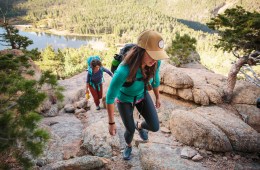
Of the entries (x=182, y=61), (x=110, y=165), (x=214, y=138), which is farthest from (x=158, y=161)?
(x=182, y=61)

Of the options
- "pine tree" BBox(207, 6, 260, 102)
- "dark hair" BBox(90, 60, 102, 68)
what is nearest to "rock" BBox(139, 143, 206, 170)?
"dark hair" BBox(90, 60, 102, 68)

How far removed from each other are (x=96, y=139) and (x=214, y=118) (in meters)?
3.55

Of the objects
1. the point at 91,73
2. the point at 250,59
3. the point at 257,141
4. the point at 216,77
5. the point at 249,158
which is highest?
the point at 250,59

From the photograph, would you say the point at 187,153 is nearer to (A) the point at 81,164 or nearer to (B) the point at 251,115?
(A) the point at 81,164

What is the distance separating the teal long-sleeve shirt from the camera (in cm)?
303

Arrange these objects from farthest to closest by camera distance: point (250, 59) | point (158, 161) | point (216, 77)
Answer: point (216, 77) → point (250, 59) → point (158, 161)

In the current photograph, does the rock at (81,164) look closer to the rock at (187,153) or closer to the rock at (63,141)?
the rock at (63,141)

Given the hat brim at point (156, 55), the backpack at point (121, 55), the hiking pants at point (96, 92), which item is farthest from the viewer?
the hiking pants at point (96, 92)

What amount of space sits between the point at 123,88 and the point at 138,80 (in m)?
0.33

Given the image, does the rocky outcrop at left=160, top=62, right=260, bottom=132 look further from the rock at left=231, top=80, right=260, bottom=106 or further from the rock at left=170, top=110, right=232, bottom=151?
the rock at left=170, top=110, right=232, bottom=151

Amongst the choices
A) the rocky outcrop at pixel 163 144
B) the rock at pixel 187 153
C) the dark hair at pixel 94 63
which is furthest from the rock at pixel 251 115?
the dark hair at pixel 94 63

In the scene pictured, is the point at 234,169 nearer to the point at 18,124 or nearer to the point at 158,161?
the point at 158,161

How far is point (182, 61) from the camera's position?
1983cm

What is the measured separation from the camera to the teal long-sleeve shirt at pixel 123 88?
3.03 meters
